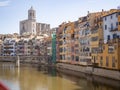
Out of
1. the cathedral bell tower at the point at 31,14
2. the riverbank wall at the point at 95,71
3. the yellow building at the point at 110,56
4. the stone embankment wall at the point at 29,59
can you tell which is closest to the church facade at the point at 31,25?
the cathedral bell tower at the point at 31,14

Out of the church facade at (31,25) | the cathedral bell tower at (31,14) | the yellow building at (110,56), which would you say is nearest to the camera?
the yellow building at (110,56)

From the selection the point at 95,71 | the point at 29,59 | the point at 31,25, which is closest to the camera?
the point at 95,71

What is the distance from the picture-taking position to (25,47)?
107 meters

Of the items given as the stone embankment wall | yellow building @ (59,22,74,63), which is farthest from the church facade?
yellow building @ (59,22,74,63)

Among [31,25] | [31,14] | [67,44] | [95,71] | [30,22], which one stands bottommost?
[95,71]

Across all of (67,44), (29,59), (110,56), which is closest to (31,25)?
(29,59)

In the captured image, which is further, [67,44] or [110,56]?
[67,44]

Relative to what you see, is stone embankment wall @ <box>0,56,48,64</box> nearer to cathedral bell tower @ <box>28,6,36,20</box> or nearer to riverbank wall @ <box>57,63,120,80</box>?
riverbank wall @ <box>57,63,120,80</box>

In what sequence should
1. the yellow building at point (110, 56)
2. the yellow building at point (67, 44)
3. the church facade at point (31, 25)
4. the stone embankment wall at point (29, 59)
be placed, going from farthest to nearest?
the church facade at point (31, 25)
the stone embankment wall at point (29, 59)
the yellow building at point (67, 44)
the yellow building at point (110, 56)

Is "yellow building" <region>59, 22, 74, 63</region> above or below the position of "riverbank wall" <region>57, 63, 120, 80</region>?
above

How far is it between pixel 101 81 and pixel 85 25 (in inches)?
771

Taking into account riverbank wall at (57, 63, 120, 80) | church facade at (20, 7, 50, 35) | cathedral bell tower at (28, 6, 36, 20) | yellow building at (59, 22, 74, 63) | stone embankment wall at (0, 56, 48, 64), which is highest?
cathedral bell tower at (28, 6, 36, 20)

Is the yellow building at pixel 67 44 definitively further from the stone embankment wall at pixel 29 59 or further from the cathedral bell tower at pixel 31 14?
the cathedral bell tower at pixel 31 14

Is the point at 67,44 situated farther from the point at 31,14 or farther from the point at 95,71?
the point at 31,14
